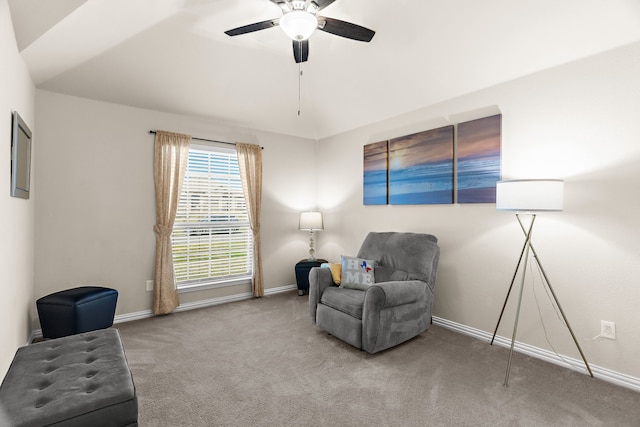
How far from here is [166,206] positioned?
3.92 m

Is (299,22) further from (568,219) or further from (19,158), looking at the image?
(568,219)

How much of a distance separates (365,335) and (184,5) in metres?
3.17

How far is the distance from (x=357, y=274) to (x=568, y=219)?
6.31ft

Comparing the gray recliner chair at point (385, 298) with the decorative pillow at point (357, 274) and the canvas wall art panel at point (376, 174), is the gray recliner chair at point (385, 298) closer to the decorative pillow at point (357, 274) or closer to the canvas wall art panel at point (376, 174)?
the decorative pillow at point (357, 274)

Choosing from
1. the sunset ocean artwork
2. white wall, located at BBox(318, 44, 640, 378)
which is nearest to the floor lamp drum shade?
white wall, located at BBox(318, 44, 640, 378)

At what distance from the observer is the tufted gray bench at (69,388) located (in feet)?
4.17

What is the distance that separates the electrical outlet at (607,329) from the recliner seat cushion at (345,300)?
1.86m

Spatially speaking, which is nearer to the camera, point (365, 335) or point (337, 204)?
point (365, 335)

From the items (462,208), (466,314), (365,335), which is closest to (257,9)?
(462,208)

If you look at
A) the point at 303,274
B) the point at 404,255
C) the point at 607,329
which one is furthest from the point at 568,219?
the point at 303,274

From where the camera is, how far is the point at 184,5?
8.59 ft

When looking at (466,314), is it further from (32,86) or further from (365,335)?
(32,86)

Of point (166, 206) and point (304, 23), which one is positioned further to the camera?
point (166, 206)

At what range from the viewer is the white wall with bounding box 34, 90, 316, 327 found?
329 cm
